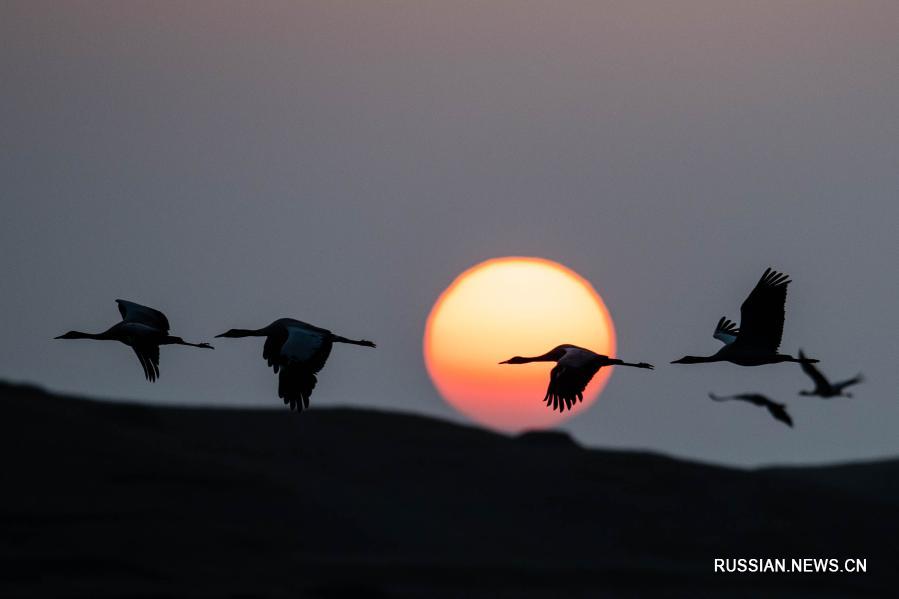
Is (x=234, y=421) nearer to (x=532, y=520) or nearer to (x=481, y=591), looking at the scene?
(x=532, y=520)

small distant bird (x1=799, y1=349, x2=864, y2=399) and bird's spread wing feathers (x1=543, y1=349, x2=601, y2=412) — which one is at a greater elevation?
small distant bird (x1=799, y1=349, x2=864, y2=399)

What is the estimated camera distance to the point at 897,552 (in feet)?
275

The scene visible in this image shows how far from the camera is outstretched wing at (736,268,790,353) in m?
24.8

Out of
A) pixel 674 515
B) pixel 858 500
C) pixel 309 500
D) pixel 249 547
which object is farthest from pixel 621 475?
pixel 249 547

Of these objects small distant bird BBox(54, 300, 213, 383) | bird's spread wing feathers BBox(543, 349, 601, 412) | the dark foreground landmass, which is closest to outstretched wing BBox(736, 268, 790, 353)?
Result: bird's spread wing feathers BBox(543, 349, 601, 412)

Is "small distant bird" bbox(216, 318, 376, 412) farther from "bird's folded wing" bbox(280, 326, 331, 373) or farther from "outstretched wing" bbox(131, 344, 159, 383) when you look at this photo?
"outstretched wing" bbox(131, 344, 159, 383)

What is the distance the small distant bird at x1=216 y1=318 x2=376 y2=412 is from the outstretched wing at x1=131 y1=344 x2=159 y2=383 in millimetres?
3312

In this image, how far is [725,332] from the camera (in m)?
29.1

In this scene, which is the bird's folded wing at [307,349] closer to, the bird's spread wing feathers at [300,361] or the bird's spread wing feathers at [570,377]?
the bird's spread wing feathers at [300,361]

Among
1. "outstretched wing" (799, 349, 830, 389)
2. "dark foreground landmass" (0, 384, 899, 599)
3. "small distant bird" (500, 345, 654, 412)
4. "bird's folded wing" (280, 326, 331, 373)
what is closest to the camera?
"bird's folded wing" (280, 326, 331, 373)

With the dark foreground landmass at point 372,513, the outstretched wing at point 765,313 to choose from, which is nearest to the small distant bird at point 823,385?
the outstretched wing at point 765,313

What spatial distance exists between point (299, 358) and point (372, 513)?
53.9 metres

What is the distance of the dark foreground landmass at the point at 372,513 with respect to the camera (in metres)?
62.0

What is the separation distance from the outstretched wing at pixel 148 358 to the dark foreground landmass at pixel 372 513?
102ft
